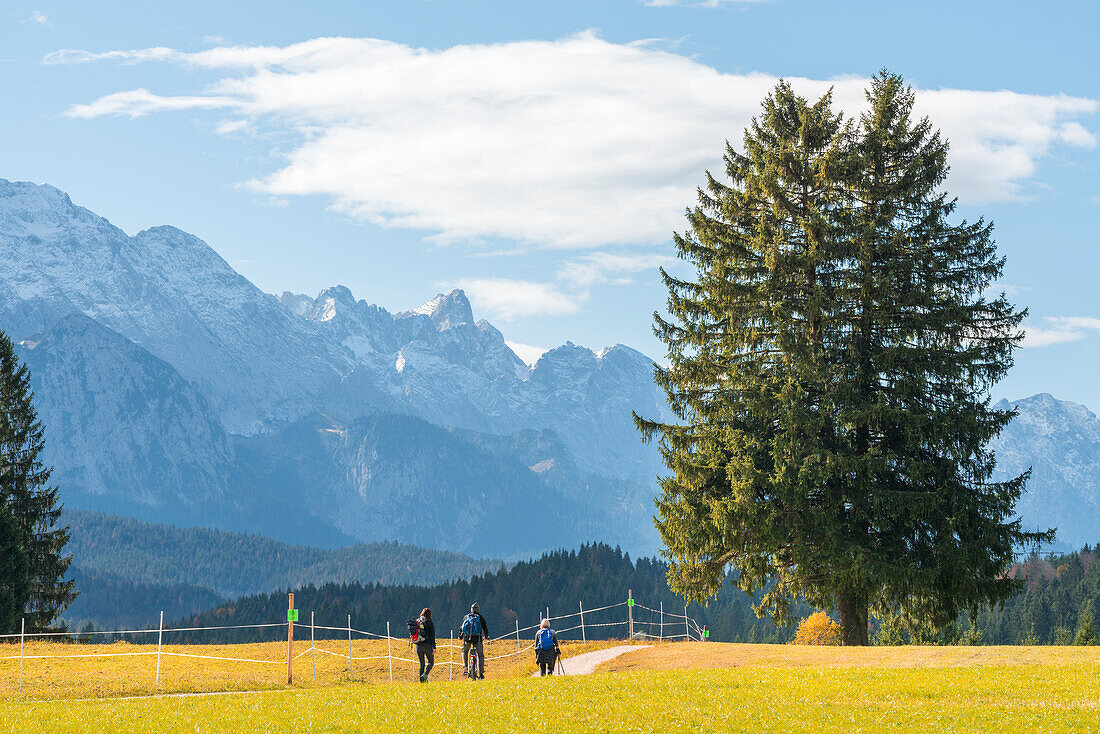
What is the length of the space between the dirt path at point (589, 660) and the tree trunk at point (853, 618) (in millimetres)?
8217

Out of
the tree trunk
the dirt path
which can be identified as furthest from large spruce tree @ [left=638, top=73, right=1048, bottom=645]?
the dirt path

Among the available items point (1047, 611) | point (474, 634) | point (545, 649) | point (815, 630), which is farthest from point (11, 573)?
point (1047, 611)

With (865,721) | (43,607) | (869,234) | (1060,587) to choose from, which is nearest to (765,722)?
(865,721)

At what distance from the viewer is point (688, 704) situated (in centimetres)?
2380

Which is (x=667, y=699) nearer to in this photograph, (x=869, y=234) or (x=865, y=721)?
(x=865, y=721)

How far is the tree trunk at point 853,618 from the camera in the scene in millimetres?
40312

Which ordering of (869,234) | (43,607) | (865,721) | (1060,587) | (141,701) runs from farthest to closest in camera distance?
(1060,587)
(43,607)
(869,234)
(141,701)
(865,721)

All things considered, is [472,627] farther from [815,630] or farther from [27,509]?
[815,630]

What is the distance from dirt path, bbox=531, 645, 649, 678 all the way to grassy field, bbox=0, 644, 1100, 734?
22.1 feet

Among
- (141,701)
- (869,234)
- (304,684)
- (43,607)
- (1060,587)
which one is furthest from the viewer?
(1060,587)

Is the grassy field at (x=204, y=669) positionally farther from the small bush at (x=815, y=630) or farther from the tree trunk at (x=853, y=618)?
the small bush at (x=815, y=630)

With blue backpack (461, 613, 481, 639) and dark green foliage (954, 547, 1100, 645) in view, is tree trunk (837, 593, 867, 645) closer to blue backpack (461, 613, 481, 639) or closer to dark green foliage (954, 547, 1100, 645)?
blue backpack (461, 613, 481, 639)

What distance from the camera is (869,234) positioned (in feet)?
129

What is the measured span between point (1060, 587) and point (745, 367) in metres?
134
